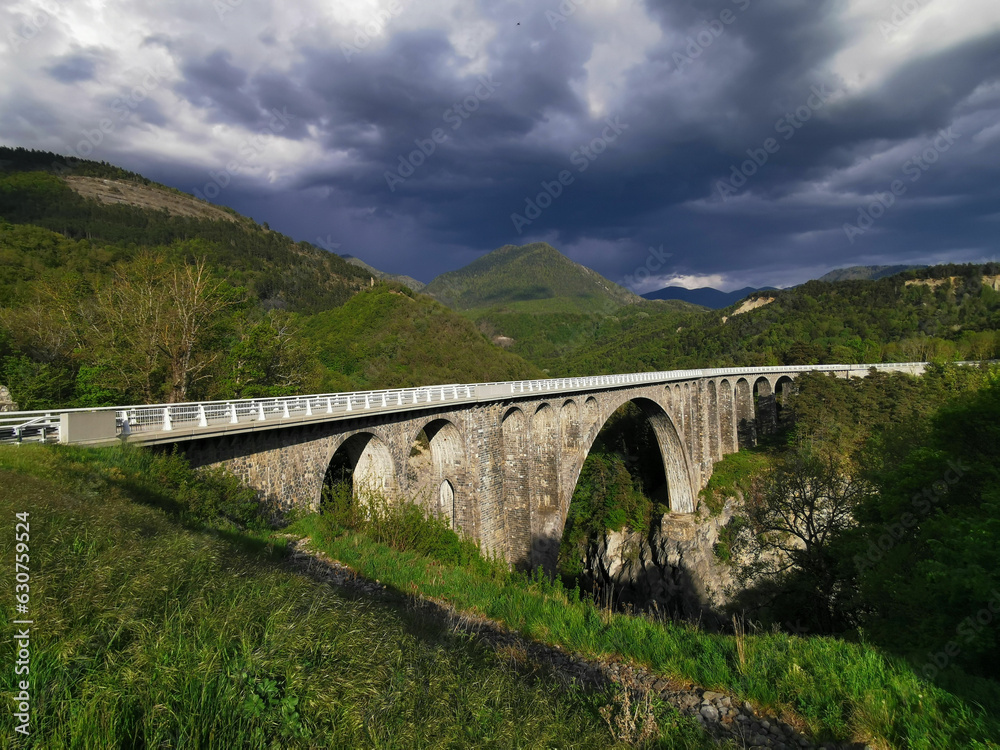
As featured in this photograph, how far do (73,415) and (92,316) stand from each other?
19.3 m

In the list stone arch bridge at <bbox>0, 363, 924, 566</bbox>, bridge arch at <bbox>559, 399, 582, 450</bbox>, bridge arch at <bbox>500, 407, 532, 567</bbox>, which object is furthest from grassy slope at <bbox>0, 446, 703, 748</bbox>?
bridge arch at <bbox>559, 399, 582, 450</bbox>

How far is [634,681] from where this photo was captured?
19.5ft

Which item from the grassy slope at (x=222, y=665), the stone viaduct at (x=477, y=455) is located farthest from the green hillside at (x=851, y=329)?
the grassy slope at (x=222, y=665)

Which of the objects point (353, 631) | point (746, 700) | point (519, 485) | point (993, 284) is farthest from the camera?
point (993, 284)

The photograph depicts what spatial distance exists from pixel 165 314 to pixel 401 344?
5251cm

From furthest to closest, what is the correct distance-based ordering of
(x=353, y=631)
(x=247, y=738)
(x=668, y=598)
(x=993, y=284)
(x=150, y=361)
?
(x=993, y=284)
(x=668, y=598)
(x=150, y=361)
(x=353, y=631)
(x=247, y=738)

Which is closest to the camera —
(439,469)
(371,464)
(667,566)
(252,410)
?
(252,410)

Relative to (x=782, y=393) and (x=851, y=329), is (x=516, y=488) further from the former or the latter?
(x=851, y=329)

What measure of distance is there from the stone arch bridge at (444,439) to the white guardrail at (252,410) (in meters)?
0.06

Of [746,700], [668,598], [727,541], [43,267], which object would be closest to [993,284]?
[727,541]

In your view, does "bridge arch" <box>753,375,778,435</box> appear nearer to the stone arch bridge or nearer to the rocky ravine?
the stone arch bridge

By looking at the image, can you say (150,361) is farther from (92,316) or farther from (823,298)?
(823,298)

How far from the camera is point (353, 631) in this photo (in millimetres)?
4258

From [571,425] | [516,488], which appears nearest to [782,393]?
[571,425]
